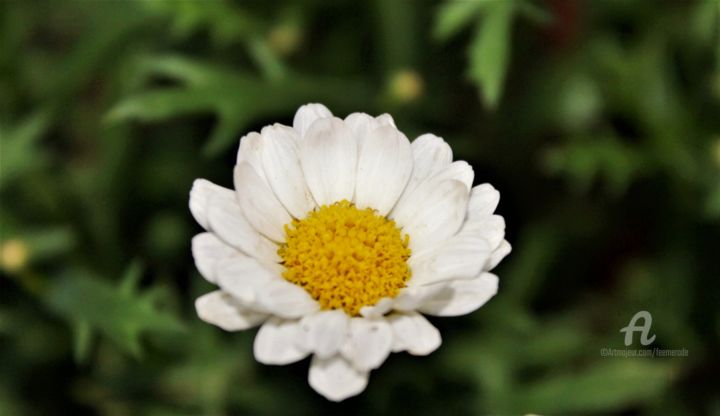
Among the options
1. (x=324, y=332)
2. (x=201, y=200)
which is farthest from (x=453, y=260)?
(x=201, y=200)

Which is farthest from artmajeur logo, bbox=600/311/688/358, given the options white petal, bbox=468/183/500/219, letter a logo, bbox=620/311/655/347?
white petal, bbox=468/183/500/219

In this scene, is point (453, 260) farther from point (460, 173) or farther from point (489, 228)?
point (460, 173)

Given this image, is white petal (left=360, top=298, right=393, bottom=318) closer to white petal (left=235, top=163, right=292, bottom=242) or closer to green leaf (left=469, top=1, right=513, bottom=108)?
white petal (left=235, top=163, right=292, bottom=242)

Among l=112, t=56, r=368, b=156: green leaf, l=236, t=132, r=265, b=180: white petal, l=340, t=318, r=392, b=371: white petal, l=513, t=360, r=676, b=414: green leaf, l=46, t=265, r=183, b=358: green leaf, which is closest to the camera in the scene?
l=340, t=318, r=392, b=371: white petal

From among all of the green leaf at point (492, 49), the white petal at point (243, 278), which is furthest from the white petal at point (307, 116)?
the green leaf at point (492, 49)

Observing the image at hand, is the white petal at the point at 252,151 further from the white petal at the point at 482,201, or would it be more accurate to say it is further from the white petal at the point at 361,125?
the white petal at the point at 482,201
